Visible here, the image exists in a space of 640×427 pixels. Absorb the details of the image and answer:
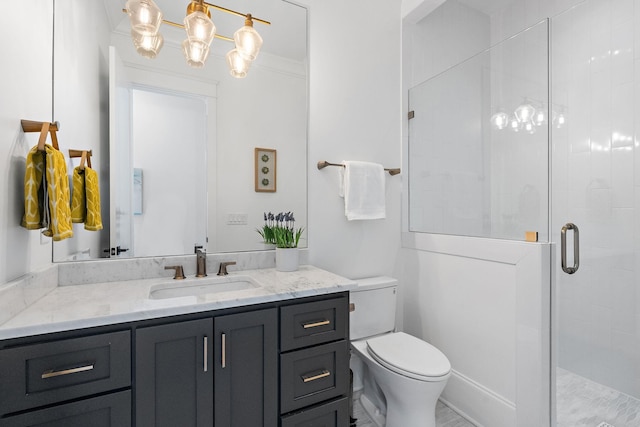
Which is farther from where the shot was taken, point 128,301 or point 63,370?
point 128,301

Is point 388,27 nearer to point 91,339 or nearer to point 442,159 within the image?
point 442,159

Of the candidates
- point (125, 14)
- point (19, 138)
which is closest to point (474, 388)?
point (19, 138)

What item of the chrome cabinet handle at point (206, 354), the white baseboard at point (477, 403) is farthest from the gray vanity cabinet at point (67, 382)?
the white baseboard at point (477, 403)

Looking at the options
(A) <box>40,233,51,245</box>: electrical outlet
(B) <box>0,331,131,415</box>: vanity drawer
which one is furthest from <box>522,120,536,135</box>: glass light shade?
(A) <box>40,233,51,245</box>: electrical outlet

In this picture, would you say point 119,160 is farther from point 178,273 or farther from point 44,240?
point 178,273

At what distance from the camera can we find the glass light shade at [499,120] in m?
1.82

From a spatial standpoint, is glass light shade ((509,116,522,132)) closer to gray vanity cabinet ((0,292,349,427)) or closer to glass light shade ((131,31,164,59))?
gray vanity cabinet ((0,292,349,427))

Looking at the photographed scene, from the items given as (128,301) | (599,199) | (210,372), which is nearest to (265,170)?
(128,301)

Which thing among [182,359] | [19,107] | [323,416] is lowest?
[323,416]

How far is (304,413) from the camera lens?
126cm

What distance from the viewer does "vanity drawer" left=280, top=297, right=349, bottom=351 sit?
124cm

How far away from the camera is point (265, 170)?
1786 millimetres

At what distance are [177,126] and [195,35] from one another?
424 millimetres

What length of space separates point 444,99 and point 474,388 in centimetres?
179
